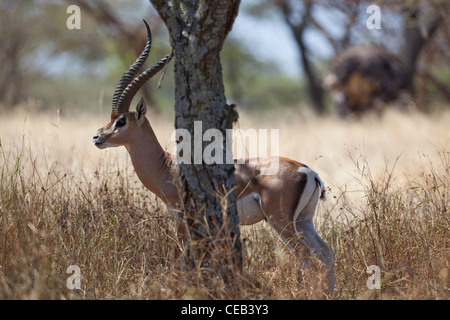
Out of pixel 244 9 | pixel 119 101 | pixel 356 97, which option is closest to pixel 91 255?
pixel 119 101

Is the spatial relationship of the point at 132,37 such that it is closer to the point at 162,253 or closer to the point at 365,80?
the point at 365,80

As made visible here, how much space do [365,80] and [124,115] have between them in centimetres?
975

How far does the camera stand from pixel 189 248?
3.40m

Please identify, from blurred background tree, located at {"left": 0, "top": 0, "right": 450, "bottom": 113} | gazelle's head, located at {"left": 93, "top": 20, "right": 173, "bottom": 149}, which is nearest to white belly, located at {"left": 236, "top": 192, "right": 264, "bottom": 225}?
gazelle's head, located at {"left": 93, "top": 20, "right": 173, "bottom": 149}

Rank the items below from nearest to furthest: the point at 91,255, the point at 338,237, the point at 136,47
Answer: the point at 91,255 → the point at 338,237 → the point at 136,47

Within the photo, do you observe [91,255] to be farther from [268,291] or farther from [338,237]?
[338,237]

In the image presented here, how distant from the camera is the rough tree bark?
11.2ft

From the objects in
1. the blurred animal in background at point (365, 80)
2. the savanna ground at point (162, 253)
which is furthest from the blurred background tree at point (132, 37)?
the savanna ground at point (162, 253)

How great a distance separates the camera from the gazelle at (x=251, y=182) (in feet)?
13.2

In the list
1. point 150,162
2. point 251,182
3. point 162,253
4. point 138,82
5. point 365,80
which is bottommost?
point 162,253

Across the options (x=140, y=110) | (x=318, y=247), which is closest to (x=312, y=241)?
(x=318, y=247)

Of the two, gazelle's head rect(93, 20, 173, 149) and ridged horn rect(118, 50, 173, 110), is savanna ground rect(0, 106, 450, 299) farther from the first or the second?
ridged horn rect(118, 50, 173, 110)

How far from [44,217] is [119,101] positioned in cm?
98

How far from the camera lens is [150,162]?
14.0 feet
